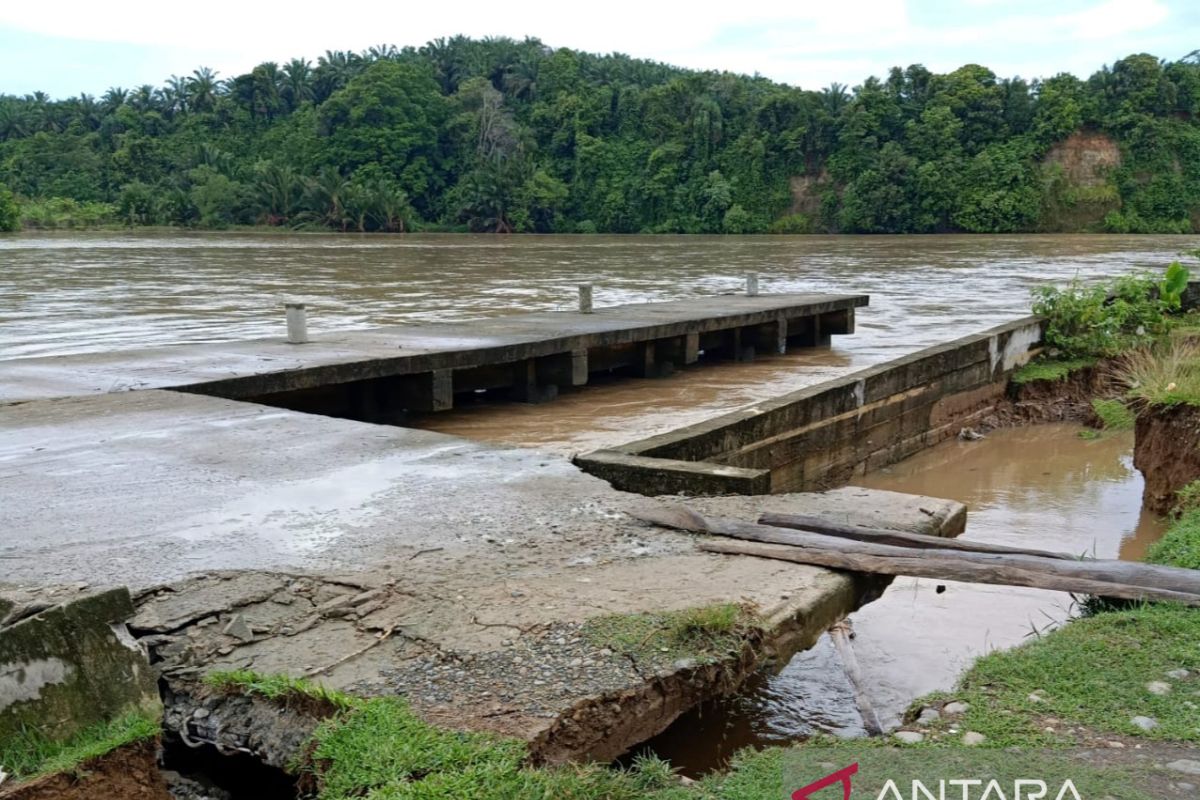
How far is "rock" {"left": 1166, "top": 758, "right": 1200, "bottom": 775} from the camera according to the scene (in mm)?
3254

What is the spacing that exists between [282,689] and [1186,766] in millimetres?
2693

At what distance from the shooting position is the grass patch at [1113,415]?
11.7 m

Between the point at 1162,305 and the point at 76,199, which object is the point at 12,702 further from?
the point at 76,199

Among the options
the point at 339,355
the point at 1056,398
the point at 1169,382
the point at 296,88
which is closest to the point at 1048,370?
the point at 1056,398

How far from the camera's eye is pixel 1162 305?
1516 centimetres

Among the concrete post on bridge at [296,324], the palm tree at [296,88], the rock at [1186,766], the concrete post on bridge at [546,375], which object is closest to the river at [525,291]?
the concrete post on bridge at [546,375]

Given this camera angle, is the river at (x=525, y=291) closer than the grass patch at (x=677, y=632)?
No

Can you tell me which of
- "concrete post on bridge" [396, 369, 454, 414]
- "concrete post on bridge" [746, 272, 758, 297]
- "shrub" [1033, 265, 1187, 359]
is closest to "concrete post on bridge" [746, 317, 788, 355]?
"concrete post on bridge" [746, 272, 758, 297]

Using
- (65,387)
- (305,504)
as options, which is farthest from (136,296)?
(305,504)

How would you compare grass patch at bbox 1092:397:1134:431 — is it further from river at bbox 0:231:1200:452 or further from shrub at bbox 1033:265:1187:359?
river at bbox 0:231:1200:452

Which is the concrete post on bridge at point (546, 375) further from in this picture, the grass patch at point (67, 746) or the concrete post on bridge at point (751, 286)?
the grass patch at point (67, 746)

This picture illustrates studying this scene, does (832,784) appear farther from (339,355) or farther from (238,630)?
(339,355)

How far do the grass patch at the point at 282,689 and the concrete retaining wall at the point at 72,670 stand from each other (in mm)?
205

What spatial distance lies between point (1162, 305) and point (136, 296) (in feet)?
63.3
